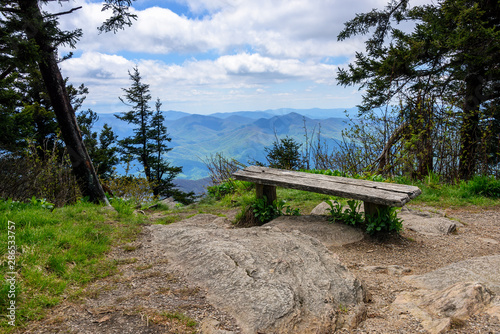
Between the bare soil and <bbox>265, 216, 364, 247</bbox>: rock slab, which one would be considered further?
<bbox>265, 216, 364, 247</bbox>: rock slab

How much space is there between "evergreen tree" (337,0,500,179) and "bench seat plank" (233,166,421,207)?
3.30 meters

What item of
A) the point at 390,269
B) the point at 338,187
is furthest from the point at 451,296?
the point at 338,187

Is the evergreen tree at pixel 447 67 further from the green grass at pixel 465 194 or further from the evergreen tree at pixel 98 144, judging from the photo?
the evergreen tree at pixel 98 144

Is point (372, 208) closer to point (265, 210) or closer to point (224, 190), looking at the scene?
point (265, 210)

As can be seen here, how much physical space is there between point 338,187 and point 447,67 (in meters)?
5.81

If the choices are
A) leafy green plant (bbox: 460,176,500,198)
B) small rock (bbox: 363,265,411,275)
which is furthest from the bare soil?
leafy green plant (bbox: 460,176,500,198)

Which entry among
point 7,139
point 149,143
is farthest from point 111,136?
point 7,139

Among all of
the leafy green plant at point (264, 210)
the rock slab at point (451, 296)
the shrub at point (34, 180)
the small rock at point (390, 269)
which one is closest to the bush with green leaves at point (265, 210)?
the leafy green plant at point (264, 210)

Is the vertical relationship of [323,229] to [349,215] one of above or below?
below

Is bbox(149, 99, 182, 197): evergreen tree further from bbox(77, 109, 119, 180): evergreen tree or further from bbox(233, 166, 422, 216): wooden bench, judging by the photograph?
bbox(233, 166, 422, 216): wooden bench

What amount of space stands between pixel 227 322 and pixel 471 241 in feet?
12.2

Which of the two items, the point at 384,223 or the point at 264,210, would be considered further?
the point at 264,210

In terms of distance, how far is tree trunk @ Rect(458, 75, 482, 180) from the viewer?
710cm

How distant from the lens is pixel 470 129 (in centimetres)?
726
